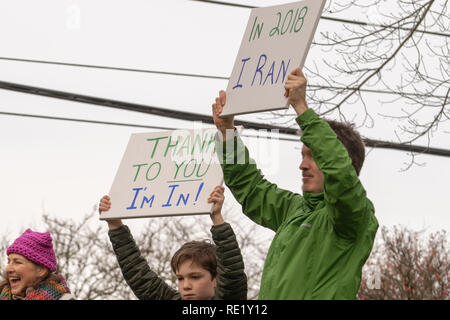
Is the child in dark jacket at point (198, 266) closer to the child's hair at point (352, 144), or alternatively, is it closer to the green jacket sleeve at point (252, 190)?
the green jacket sleeve at point (252, 190)

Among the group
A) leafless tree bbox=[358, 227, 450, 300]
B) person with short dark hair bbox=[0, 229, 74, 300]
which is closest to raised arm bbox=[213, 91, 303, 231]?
person with short dark hair bbox=[0, 229, 74, 300]

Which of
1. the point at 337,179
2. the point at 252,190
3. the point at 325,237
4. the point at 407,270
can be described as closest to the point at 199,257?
the point at 252,190

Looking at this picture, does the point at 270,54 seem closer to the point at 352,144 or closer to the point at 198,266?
the point at 352,144

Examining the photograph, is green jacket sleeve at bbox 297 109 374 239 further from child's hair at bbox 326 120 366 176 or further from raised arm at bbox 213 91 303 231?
raised arm at bbox 213 91 303 231

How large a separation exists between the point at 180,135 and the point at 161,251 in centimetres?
1418

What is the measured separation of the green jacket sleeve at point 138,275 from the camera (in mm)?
4750

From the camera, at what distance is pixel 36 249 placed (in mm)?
5105

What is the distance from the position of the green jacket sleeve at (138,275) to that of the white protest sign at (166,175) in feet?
0.51

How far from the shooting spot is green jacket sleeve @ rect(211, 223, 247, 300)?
4.34m

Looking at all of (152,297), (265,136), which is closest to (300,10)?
(152,297)

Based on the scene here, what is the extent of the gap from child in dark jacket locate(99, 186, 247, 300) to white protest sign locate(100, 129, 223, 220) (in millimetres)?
81

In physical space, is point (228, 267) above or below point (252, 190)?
below

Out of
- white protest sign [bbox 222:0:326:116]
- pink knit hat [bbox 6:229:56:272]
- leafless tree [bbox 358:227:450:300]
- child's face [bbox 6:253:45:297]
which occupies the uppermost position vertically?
leafless tree [bbox 358:227:450:300]

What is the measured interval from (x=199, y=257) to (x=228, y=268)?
27 centimetres
